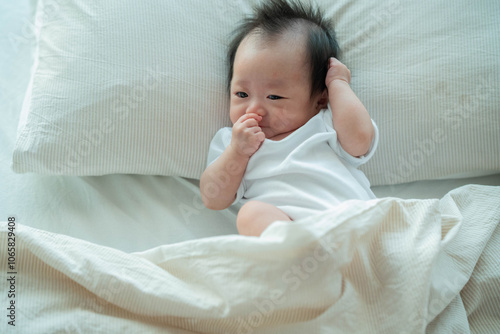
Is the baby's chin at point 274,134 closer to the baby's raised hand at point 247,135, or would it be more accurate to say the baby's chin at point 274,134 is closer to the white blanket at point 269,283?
the baby's raised hand at point 247,135

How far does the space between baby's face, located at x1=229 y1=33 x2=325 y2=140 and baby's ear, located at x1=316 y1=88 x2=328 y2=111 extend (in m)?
0.05

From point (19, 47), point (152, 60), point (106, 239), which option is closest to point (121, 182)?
point (106, 239)

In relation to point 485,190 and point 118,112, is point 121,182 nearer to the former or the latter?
point 118,112

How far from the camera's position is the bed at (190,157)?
0.92 metres

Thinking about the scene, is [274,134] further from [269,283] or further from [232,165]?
[269,283]

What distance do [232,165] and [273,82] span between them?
240 mm

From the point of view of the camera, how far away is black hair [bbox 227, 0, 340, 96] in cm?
121

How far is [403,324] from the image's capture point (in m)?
0.88

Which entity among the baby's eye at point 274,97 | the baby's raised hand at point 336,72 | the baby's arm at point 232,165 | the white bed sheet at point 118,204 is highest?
the baby's raised hand at point 336,72

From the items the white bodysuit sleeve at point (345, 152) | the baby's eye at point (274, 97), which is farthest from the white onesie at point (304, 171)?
the baby's eye at point (274, 97)

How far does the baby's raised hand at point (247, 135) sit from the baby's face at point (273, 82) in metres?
0.03

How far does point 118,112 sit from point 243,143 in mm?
357

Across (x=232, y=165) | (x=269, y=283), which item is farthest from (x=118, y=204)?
(x=269, y=283)

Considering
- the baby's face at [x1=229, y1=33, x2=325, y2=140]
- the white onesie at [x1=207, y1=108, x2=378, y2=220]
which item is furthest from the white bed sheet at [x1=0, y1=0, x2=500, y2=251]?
the baby's face at [x1=229, y1=33, x2=325, y2=140]
